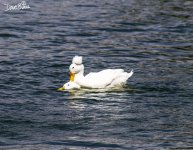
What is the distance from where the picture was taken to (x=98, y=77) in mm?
19875

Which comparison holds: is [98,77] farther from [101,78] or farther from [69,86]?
[69,86]

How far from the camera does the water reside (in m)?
15.9

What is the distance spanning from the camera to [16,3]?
30.9 meters

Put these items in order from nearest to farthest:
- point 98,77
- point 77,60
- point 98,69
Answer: point 98,77
point 77,60
point 98,69

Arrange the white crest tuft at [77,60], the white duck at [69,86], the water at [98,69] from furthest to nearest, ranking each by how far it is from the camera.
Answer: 1. the white crest tuft at [77,60]
2. the white duck at [69,86]
3. the water at [98,69]

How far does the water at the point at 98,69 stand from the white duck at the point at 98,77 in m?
0.28

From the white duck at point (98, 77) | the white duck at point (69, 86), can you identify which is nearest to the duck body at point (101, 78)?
the white duck at point (98, 77)

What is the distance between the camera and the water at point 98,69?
1589 cm

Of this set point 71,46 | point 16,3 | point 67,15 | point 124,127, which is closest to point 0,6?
point 16,3

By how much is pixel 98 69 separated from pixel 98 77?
217 cm

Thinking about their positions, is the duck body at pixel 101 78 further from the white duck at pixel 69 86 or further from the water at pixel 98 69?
the water at pixel 98 69

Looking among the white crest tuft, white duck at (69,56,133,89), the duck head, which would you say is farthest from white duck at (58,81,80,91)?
the white crest tuft

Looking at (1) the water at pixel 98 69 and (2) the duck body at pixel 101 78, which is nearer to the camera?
(1) the water at pixel 98 69

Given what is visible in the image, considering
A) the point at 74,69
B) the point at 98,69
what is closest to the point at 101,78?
the point at 74,69
